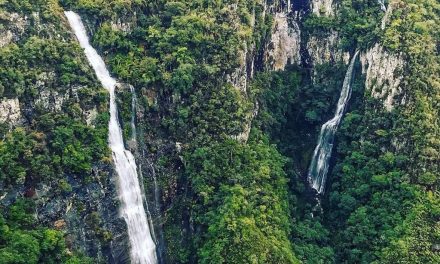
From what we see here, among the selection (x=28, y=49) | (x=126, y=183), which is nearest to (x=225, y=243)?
(x=126, y=183)

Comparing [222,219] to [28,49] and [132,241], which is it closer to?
[132,241]

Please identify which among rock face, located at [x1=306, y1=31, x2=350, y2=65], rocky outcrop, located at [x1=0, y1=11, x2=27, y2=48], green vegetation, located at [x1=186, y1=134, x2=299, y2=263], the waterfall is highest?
rocky outcrop, located at [x1=0, y1=11, x2=27, y2=48]

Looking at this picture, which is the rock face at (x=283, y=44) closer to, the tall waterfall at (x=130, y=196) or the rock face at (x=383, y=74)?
the rock face at (x=383, y=74)

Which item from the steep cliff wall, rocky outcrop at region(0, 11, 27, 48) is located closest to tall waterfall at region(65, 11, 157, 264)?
the steep cliff wall

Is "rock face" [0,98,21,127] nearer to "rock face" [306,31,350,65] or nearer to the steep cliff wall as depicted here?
the steep cliff wall

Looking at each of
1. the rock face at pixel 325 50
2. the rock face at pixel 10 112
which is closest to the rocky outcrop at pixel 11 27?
the rock face at pixel 10 112

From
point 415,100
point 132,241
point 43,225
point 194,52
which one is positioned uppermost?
point 194,52

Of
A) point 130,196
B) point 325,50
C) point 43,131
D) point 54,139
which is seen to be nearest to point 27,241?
point 54,139
